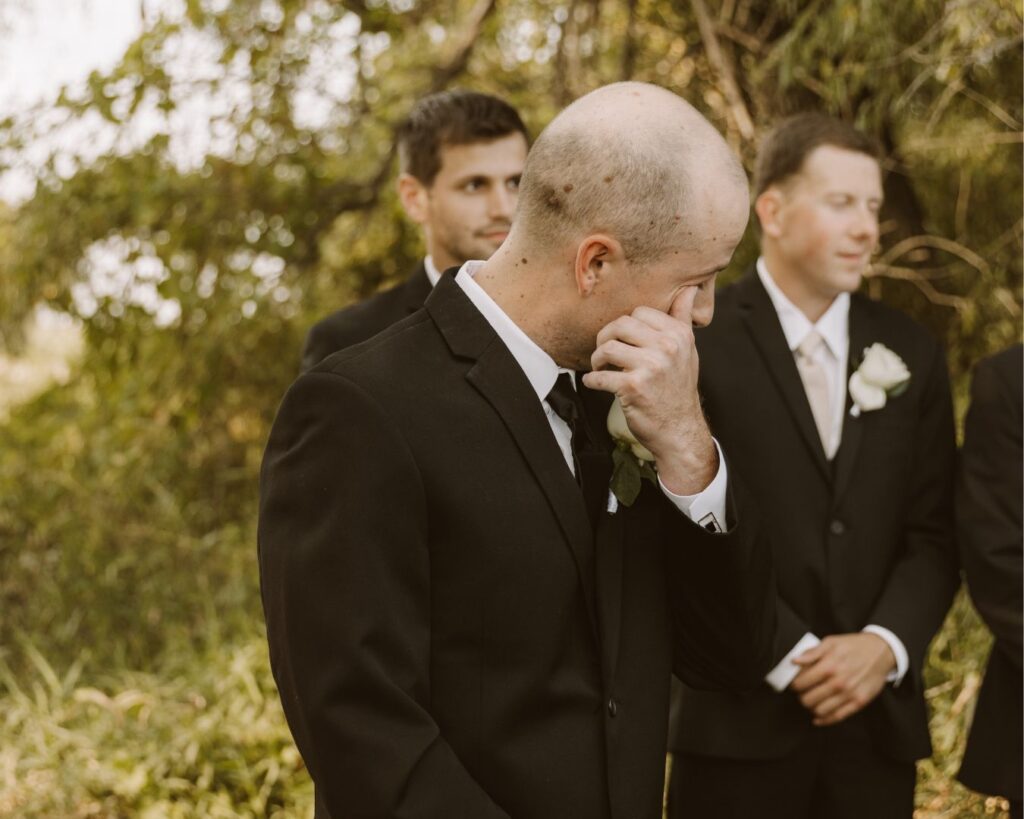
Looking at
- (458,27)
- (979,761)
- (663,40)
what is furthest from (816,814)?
(458,27)

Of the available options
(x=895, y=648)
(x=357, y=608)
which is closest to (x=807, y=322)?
(x=895, y=648)

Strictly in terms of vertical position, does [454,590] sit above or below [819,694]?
above

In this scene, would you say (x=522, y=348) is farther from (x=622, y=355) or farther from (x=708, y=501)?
(x=708, y=501)

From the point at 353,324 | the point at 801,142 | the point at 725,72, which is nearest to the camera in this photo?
the point at 801,142

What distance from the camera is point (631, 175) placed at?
163 cm

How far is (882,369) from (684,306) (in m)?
1.27

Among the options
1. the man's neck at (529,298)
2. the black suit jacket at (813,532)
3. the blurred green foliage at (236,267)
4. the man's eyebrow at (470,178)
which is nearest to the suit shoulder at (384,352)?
the man's neck at (529,298)

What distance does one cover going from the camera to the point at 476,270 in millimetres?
1833

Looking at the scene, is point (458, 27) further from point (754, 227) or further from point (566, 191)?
point (566, 191)

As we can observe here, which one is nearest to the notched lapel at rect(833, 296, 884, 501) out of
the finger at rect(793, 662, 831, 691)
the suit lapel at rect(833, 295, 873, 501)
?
the suit lapel at rect(833, 295, 873, 501)

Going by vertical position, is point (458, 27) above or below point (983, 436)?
above

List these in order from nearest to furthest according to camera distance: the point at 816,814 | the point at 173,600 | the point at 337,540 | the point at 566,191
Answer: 1. the point at 337,540
2. the point at 566,191
3. the point at 816,814
4. the point at 173,600

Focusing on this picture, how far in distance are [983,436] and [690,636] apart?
4.16 feet

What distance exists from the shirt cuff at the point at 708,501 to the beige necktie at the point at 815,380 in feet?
3.67
